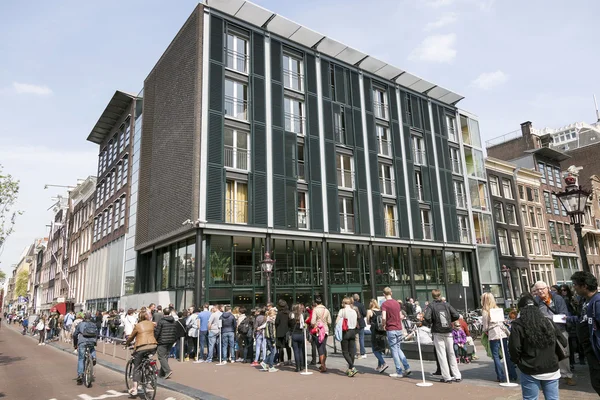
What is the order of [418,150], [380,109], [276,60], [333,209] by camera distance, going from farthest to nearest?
1. [418,150]
2. [380,109]
3. [333,209]
4. [276,60]

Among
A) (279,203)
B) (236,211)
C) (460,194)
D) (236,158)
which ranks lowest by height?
(236,211)

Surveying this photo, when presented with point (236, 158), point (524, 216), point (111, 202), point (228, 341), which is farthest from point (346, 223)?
point (524, 216)

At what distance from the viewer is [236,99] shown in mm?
24375

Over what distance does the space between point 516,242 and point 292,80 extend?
27.1 metres

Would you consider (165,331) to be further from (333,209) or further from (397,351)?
(333,209)

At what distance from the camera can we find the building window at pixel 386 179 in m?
30.2

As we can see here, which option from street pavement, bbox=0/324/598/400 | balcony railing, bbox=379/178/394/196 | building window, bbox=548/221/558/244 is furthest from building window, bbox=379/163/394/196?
building window, bbox=548/221/558/244

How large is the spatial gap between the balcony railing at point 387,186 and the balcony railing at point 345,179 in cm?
284

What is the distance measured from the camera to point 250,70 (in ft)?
82.1

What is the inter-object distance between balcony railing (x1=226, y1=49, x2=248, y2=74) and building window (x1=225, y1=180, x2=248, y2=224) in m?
6.79

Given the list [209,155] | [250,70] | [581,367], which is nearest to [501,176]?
[250,70]

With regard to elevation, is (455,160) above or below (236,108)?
above

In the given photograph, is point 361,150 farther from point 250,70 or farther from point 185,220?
point 185,220

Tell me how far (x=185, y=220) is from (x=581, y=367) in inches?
691
